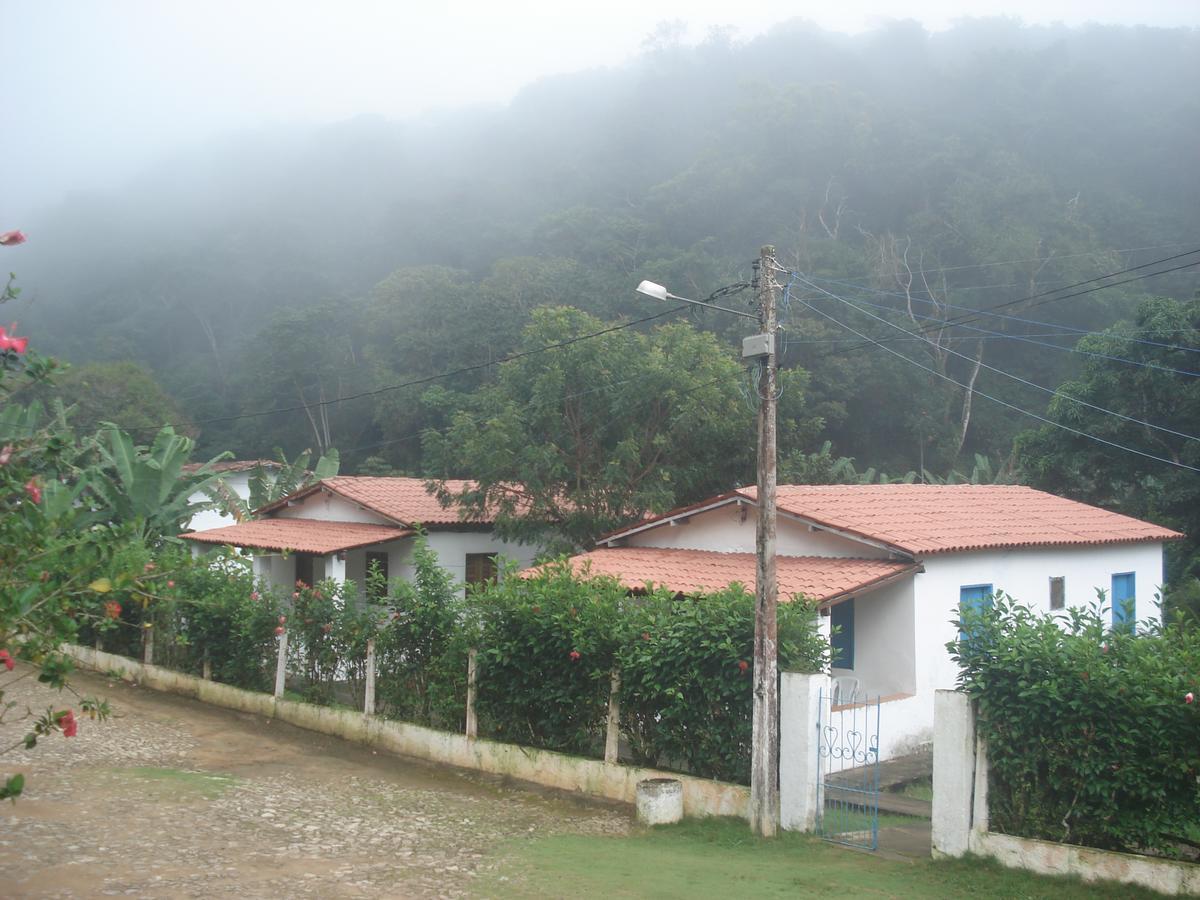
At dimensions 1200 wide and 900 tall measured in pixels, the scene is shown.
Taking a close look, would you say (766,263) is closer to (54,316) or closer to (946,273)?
(946,273)

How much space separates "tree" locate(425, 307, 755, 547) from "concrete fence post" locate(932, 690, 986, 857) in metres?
10.9

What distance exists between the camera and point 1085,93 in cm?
6162

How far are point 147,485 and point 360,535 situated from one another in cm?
423

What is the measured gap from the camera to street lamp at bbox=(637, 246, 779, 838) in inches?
378

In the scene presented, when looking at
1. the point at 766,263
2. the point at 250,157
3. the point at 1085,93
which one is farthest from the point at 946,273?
the point at 250,157

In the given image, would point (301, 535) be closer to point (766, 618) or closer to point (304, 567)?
point (304, 567)

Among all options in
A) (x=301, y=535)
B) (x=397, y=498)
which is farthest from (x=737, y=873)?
(x=397, y=498)

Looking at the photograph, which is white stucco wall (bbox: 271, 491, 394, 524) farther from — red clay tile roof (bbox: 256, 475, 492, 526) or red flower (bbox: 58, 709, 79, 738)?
red flower (bbox: 58, 709, 79, 738)

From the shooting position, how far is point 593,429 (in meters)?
20.1

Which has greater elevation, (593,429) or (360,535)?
(593,429)

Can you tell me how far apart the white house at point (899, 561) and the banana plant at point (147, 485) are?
29.1 feet

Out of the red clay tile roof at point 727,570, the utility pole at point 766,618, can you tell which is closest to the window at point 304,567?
the red clay tile roof at point 727,570

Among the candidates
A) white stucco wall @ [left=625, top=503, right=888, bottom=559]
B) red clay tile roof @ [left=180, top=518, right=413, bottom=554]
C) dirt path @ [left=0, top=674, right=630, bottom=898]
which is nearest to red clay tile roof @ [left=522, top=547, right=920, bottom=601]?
white stucco wall @ [left=625, top=503, right=888, bottom=559]

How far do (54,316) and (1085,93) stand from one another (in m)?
66.7
